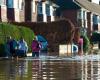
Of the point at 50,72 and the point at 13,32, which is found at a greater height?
the point at 13,32

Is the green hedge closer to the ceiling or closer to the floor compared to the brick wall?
closer to the floor

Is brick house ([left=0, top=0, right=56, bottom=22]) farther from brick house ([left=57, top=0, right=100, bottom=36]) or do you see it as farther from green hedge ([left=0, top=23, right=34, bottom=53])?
green hedge ([left=0, top=23, right=34, bottom=53])

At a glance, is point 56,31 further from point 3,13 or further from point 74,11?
point 74,11

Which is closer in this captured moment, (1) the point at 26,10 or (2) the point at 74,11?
(1) the point at 26,10

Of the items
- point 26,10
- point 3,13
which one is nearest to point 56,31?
point 3,13

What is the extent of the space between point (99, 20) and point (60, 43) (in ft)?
153

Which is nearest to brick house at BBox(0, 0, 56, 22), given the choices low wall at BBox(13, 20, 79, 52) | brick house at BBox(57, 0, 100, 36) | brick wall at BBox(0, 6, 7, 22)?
brick wall at BBox(0, 6, 7, 22)

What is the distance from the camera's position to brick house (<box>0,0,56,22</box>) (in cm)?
5299

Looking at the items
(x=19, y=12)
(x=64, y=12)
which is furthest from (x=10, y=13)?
(x=64, y=12)

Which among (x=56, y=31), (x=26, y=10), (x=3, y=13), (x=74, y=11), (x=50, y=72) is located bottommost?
(x=56, y=31)

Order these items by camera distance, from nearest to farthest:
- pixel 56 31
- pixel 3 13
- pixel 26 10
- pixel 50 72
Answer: pixel 50 72 < pixel 56 31 < pixel 3 13 < pixel 26 10

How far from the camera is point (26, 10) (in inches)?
2493

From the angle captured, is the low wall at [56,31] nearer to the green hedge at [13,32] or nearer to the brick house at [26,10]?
the brick house at [26,10]

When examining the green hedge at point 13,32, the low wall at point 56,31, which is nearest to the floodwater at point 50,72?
the green hedge at point 13,32
